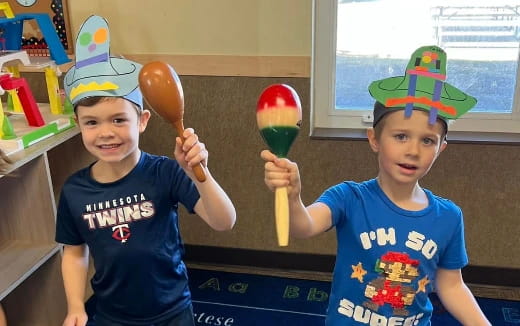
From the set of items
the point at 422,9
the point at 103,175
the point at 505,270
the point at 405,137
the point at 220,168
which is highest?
the point at 422,9

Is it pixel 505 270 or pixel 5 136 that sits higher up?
pixel 5 136

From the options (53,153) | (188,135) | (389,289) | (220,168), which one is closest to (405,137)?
(389,289)

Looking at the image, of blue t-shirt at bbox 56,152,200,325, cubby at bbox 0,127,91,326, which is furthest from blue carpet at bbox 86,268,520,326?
blue t-shirt at bbox 56,152,200,325

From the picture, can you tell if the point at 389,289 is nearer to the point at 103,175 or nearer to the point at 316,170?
the point at 103,175

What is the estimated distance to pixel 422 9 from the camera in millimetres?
2057

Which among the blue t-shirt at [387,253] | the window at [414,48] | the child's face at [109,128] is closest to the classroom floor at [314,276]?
the window at [414,48]

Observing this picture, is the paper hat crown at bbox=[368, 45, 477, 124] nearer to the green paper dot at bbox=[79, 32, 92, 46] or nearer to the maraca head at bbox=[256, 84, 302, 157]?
the maraca head at bbox=[256, 84, 302, 157]

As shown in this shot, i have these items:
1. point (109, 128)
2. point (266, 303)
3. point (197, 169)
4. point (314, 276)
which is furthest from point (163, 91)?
point (314, 276)

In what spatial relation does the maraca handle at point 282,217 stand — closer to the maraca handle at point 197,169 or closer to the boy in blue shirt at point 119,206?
the maraca handle at point 197,169

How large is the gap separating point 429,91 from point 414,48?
1087 mm

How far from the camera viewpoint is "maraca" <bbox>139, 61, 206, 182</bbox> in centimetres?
106

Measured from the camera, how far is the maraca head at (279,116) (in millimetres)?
986

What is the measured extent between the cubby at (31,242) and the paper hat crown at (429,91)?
114 centimetres

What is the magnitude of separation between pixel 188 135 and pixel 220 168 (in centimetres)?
123
